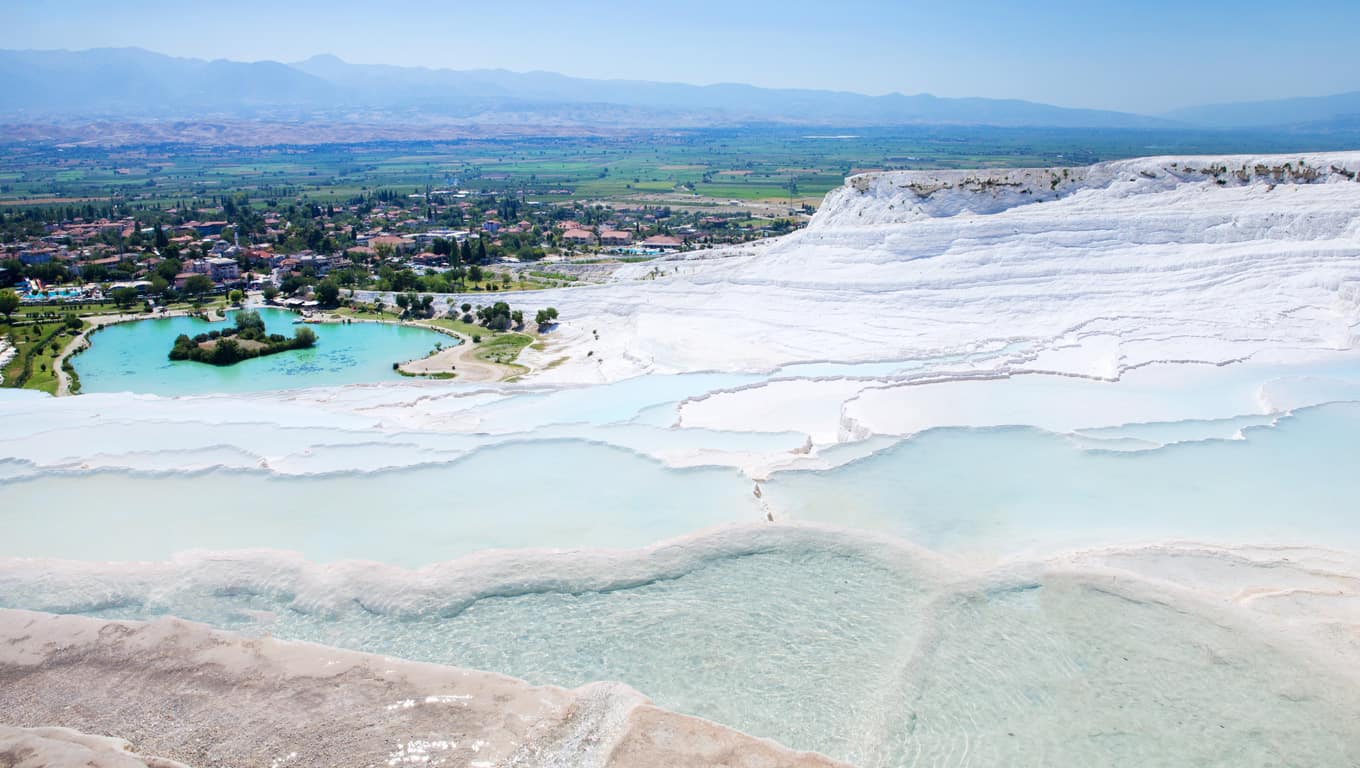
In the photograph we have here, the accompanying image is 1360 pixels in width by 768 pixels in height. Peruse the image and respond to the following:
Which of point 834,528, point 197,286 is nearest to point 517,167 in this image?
point 197,286

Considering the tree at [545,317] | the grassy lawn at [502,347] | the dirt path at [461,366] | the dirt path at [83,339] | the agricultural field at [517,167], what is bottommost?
the dirt path at [83,339]

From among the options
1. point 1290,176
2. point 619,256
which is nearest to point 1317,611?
point 1290,176

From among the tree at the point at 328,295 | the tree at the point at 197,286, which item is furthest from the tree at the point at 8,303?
the tree at the point at 328,295

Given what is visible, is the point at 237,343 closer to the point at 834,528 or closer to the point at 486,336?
the point at 486,336

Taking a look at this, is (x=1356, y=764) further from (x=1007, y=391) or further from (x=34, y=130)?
(x=34, y=130)

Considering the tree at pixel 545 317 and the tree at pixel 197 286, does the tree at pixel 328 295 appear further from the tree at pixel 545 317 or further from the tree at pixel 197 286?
the tree at pixel 545 317
